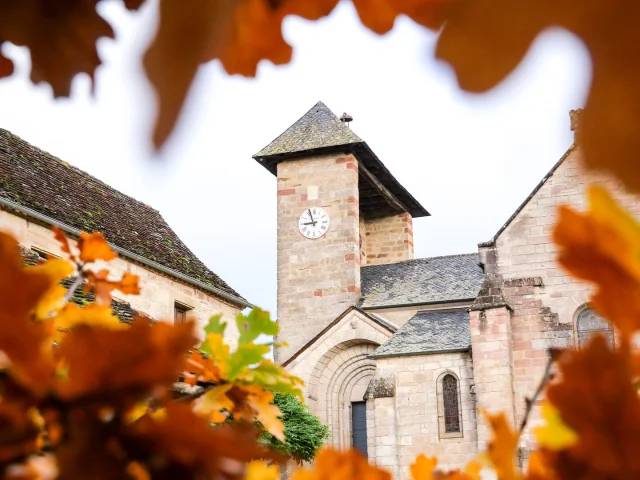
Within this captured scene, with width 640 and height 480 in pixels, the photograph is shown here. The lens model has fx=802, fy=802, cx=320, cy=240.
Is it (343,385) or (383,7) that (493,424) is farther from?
(343,385)

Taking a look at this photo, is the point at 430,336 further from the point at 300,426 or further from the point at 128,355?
the point at 128,355

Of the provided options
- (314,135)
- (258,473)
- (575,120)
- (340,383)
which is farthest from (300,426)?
(575,120)

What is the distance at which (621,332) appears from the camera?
0.58m

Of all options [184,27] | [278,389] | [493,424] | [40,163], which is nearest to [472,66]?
[184,27]

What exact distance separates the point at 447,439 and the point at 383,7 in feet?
49.3

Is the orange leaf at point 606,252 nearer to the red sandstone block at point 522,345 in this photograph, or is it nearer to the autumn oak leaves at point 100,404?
the autumn oak leaves at point 100,404

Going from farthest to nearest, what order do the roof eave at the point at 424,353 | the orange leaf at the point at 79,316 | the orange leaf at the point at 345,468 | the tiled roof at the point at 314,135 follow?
the tiled roof at the point at 314,135 < the roof eave at the point at 424,353 < the orange leaf at the point at 79,316 < the orange leaf at the point at 345,468

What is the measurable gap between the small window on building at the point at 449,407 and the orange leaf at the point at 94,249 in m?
14.0

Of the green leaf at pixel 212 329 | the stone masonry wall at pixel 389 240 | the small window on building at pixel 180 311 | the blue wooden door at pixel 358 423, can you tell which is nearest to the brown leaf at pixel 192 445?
the green leaf at pixel 212 329

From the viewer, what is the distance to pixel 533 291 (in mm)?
13664

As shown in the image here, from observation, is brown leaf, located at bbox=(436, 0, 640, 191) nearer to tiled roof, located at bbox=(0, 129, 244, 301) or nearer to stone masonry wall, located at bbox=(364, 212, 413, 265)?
tiled roof, located at bbox=(0, 129, 244, 301)

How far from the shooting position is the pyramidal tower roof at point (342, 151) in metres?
20.7

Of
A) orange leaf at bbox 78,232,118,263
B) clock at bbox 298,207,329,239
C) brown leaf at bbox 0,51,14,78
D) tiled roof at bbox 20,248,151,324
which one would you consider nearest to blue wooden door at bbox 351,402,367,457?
clock at bbox 298,207,329,239

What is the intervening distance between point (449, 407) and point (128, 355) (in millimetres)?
15039
